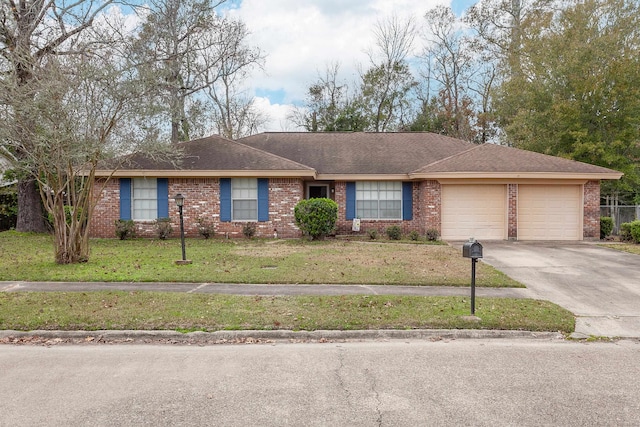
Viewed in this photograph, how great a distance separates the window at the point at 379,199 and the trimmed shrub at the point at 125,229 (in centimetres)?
900

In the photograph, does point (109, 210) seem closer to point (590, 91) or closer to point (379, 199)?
point (379, 199)

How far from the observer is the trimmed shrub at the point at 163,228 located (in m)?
16.2

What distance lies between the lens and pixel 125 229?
1617 cm

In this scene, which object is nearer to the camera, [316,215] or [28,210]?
[316,215]

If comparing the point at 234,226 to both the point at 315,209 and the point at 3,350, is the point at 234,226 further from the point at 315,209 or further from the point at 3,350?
the point at 3,350

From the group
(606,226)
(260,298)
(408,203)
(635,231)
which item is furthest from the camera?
(408,203)

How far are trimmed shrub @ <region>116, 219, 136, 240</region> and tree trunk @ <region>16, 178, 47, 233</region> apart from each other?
4.66m

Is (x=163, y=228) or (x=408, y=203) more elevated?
(x=408, y=203)

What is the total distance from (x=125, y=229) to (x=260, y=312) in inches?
464

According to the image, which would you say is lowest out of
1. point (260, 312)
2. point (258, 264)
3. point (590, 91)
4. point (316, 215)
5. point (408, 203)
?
point (260, 312)

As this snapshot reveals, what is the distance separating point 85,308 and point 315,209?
939 cm

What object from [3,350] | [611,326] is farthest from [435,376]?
[3,350]

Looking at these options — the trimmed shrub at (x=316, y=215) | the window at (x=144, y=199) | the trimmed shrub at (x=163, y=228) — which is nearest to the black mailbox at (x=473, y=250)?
the trimmed shrub at (x=316, y=215)

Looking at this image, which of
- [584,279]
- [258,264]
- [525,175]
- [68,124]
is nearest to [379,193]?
[525,175]
